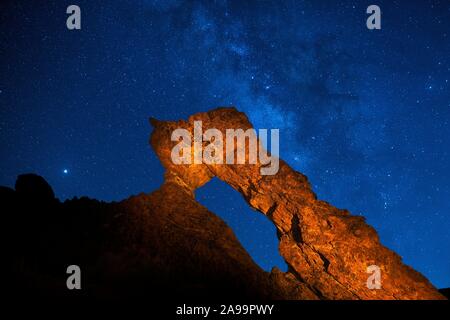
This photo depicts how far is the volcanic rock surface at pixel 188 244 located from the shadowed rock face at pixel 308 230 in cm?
5

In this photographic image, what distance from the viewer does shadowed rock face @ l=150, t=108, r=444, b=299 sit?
15164 millimetres

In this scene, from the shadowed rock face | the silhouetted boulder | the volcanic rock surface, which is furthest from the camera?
the shadowed rock face

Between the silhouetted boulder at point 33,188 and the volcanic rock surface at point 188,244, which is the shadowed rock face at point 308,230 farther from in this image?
the silhouetted boulder at point 33,188

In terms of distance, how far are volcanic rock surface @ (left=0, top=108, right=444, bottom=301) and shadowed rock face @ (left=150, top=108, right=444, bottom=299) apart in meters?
0.05

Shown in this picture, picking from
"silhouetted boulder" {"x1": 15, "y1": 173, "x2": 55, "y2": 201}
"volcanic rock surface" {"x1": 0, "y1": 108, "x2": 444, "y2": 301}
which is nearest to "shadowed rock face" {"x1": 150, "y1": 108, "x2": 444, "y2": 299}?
"volcanic rock surface" {"x1": 0, "y1": 108, "x2": 444, "y2": 301}

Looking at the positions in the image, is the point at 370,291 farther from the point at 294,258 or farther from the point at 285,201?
the point at 285,201

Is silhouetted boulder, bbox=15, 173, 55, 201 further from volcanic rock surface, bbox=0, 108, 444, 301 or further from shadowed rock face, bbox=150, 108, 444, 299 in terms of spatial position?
shadowed rock face, bbox=150, 108, 444, 299

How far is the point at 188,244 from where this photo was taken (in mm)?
13516

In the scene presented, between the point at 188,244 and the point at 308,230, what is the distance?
7.10 meters

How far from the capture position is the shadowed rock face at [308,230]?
1516 centimetres

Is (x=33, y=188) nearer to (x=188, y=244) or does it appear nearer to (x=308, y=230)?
(x=188, y=244)

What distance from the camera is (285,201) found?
57.5 feet

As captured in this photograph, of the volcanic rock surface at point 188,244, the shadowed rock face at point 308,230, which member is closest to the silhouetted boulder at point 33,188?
the volcanic rock surface at point 188,244
